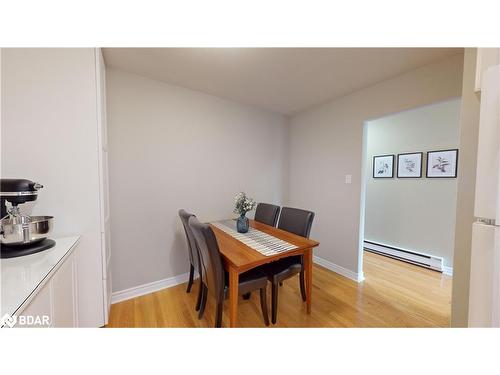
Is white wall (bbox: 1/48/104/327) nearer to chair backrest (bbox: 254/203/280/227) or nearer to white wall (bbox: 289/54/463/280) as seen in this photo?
chair backrest (bbox: 254/203/280/227)

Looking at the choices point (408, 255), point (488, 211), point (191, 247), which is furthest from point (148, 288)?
point (408, 255)

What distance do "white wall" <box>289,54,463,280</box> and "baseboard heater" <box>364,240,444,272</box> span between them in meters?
1.17

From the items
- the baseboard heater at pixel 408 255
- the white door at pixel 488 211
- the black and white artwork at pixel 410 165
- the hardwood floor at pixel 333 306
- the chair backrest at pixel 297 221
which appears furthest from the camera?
the black and white artwork at pixel 410 165

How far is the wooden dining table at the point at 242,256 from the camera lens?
1.31 meters

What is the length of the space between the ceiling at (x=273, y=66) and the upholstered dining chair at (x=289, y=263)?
4.67 feet

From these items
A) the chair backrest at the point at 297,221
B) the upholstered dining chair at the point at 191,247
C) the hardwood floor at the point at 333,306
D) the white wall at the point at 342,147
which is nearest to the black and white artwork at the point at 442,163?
the white wall at the point at 342,147

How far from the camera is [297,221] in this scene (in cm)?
199

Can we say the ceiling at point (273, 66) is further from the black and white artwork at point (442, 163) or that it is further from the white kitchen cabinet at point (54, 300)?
the white kitchen cabinet at point (54, 300)

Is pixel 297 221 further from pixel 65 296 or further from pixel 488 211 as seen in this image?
pixel 65 296

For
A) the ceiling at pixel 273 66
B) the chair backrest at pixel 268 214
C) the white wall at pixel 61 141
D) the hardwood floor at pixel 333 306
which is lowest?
the hardwood floor at pixel 333 306

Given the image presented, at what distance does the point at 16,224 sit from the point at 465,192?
8.60ft

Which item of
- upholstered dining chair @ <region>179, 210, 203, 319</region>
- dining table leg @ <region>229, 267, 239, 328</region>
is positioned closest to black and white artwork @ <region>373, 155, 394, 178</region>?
dining table leg @ <region>229, 267, 239, 328</region>

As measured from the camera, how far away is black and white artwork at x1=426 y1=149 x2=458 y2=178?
245 centimetres
